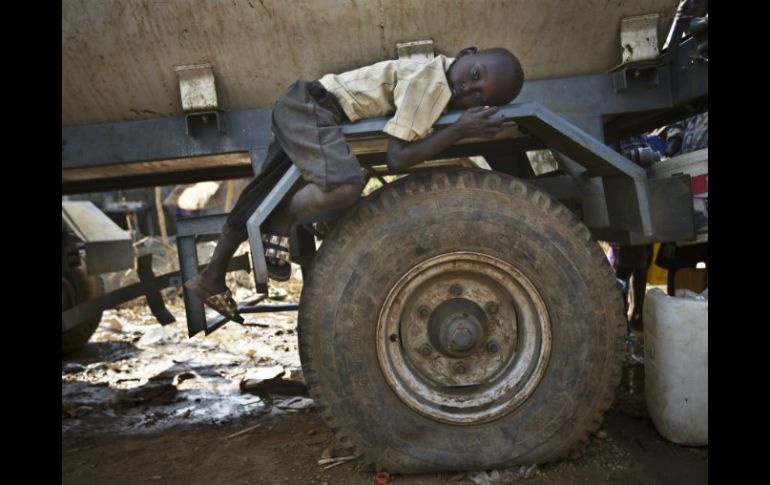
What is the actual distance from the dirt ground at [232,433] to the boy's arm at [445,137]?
1.29 m

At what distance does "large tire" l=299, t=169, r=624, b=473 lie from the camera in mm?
2035

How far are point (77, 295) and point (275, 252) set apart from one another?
11.5 ft

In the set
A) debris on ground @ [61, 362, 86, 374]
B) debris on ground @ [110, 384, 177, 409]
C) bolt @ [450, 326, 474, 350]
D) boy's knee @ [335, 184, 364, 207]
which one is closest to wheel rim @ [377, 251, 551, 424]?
bolt @ [450, 326, 474, 350]

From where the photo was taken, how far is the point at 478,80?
2.10 meters

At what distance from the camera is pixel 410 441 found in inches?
80.1

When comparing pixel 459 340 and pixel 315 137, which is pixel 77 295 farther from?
pixel 459 340

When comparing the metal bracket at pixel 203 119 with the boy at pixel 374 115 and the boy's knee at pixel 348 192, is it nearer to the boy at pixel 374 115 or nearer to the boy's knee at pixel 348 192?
the boy at pixel 374 115

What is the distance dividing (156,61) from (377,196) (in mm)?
1384

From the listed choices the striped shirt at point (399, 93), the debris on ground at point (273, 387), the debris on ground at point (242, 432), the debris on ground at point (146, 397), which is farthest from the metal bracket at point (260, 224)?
the debris on ground at point (146, 397)

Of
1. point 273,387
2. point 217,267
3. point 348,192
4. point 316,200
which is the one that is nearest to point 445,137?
point 348,192

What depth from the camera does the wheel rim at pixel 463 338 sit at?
2068 mm

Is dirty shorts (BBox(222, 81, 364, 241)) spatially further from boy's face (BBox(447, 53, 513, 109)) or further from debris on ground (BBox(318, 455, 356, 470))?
debris on ground (BBox(318, 455, 356, 470))

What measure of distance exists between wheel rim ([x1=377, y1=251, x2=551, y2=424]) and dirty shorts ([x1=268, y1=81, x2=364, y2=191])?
505 millimetres
